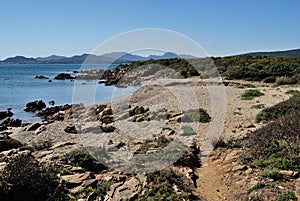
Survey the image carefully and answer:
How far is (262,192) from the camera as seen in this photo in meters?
6.45

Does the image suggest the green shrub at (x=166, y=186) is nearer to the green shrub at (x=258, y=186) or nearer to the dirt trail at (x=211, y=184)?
the dirt trail at (x=211, y=184)

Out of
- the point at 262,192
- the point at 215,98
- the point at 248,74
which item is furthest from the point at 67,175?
the point at 248,74

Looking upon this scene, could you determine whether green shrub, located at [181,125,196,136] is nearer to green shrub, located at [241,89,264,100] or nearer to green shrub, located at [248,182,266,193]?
green shrub, located at [248,182,266,193]

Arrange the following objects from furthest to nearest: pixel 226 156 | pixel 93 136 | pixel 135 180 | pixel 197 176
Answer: pixel 93 136
pixel 226 156
pixel 197 176
pixel 135 180

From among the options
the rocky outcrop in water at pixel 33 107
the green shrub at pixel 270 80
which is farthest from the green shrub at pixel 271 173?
the rocky outcrop in water at pixel 33 107

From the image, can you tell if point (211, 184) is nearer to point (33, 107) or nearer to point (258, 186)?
point (258, 186)

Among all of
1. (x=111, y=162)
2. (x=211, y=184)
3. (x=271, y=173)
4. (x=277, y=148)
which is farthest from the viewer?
(x=111, y=162)

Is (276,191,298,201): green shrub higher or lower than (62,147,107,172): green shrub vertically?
higher

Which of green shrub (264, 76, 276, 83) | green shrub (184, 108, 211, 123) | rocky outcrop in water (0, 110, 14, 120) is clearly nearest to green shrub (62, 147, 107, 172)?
green shrub (184, 108, 211, 123)

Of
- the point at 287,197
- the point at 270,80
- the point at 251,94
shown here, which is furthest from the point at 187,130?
the point at 270,80

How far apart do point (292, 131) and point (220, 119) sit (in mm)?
6479

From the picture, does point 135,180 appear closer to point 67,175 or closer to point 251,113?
point 67,175

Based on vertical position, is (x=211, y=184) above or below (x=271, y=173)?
below

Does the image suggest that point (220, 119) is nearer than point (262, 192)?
No
